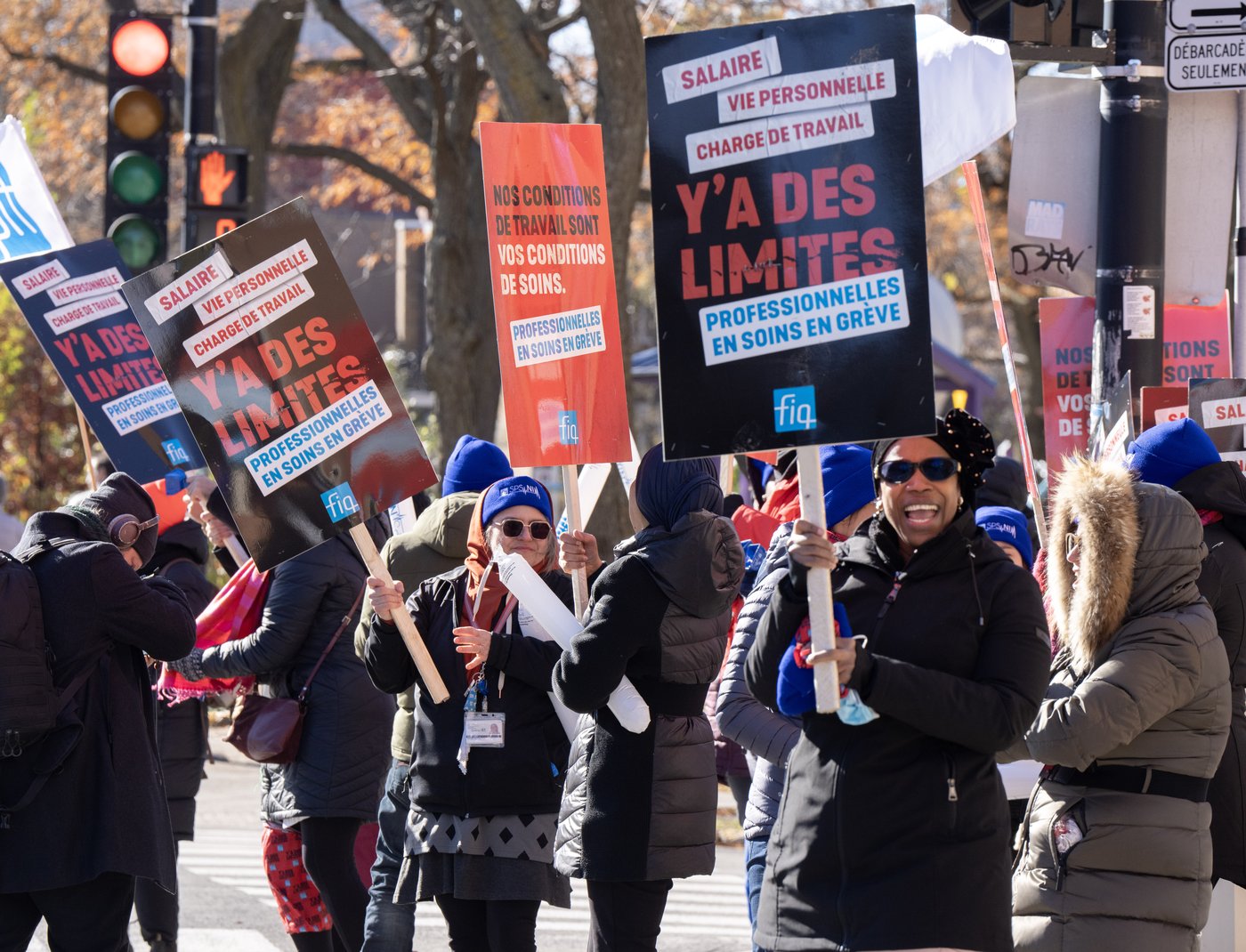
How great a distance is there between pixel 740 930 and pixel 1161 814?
4310 mm

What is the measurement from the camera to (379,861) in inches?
255

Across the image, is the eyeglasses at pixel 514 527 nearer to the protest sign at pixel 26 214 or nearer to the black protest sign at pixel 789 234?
the black protest sign at pixel 789 234

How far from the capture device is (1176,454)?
18.6ft

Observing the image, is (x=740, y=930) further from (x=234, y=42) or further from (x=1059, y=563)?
(x=234, y=42)

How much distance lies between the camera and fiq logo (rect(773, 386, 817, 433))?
173 inches

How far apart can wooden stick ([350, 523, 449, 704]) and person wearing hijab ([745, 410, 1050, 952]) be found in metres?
1.60

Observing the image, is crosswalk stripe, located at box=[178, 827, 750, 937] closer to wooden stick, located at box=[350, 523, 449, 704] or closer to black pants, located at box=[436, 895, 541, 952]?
black pants, located at box=[436, 895, 541, 952]

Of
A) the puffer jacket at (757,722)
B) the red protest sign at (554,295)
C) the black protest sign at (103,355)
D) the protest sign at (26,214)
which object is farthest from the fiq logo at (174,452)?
the puffer jacket at (757,722)

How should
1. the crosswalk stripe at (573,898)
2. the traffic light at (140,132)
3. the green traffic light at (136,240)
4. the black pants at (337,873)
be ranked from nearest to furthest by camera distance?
the black pants at (337,873) < the crosswalk stripe at (573,898) < the green traffic light at (136,240) < the traffic light at (140,132)

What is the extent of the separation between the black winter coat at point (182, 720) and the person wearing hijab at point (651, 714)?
2.81m

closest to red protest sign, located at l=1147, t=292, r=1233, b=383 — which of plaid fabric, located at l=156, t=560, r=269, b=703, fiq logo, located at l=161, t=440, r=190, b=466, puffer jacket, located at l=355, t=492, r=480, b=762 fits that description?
puffer jacket, located at l=355, t=492, r=480, b=762

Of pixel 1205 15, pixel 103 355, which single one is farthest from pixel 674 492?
pixel 103 355

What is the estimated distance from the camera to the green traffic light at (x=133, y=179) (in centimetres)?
1141

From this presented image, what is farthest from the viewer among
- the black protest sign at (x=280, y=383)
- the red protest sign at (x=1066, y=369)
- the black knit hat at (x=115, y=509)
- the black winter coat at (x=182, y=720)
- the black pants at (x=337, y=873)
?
the black winter coat at (x=182, y=720)
